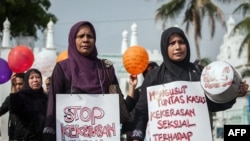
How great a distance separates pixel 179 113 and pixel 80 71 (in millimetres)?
709

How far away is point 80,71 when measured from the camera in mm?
3715

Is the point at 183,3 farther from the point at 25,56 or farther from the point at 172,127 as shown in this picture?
the point at 172,127

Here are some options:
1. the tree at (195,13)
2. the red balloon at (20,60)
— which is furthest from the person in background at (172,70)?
the tree at (195,13)

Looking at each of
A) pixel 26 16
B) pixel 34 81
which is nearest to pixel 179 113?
pixel 34 81

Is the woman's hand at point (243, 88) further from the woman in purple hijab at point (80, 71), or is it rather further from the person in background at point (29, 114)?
the person in background at point (29, 114)

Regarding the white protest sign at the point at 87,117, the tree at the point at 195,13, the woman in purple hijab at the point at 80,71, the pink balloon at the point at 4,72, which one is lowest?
the white protest sign at the point at 87,117

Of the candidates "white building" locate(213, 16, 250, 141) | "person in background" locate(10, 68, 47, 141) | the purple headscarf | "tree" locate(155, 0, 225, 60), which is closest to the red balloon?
"person in background" locate(10, 68, 47, 141)

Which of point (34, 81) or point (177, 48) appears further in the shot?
point (34, 81)

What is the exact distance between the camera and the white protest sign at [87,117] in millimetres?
3596

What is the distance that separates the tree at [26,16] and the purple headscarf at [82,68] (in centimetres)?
1828

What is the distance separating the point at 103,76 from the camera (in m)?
3.75

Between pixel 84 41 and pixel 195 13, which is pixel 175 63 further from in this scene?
pixel 195 13

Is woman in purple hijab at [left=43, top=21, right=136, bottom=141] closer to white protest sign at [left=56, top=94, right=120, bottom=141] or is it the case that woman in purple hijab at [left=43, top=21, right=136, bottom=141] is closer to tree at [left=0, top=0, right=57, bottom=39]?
white protest sign at [left=56, top=94, right=120, bottom=141]

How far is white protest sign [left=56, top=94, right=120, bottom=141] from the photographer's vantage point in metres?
3.60
